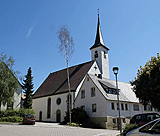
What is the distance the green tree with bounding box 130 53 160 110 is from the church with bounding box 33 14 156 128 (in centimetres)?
1119

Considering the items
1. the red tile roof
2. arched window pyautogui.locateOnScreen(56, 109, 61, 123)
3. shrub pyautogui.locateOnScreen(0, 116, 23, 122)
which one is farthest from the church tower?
shrub pyautogui.locateOnScreen(0, 116, 23, 122)

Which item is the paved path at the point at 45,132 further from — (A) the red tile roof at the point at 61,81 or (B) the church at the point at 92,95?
(A) the red tile roof at the point at 61,81

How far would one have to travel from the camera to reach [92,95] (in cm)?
Result: 3044

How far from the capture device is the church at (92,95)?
28.7 m

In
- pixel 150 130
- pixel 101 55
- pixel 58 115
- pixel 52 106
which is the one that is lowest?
pixel 58 115

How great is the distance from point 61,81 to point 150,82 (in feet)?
90.2

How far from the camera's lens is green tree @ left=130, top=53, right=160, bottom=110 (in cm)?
1566

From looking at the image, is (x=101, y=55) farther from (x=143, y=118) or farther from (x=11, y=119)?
(x=143, y=118)

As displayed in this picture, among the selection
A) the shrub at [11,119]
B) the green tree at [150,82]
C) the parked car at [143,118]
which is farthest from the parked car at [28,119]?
the green tree at [150,82]

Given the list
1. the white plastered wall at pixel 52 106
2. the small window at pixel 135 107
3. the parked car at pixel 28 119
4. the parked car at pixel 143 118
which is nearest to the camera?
the parked car at pixel 143 118

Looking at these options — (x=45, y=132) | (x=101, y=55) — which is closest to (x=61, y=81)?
(x=101, y=55)

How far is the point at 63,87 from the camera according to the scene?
37938 mm

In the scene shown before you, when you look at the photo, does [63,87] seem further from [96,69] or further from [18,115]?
[18,115]

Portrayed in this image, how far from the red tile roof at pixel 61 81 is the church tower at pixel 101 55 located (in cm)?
315
